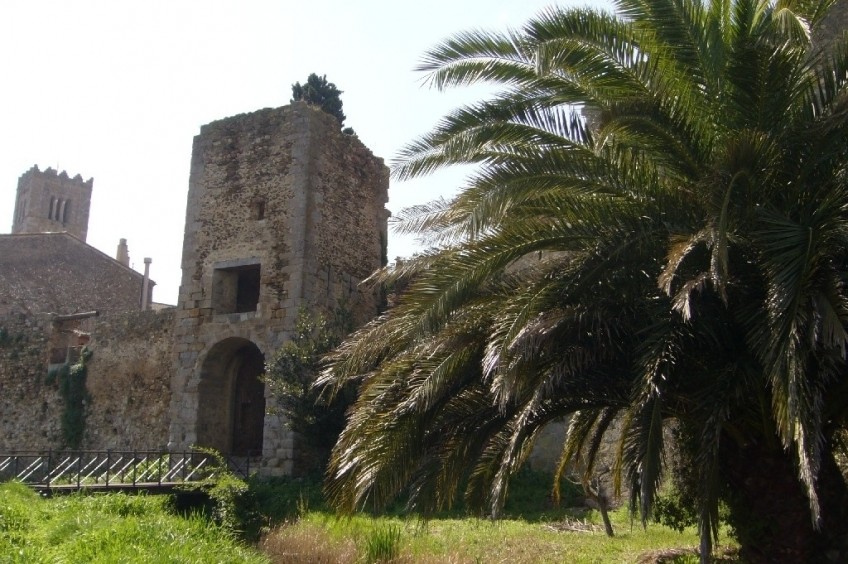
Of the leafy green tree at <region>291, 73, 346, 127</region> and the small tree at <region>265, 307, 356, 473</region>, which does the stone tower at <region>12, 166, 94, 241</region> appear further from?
the small tree at <region>265, 307, 356, 473</region>

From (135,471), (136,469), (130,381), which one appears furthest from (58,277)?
(135,471)

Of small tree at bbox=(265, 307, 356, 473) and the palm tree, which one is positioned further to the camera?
small tree at bbox=(265, 307, 356, 473)

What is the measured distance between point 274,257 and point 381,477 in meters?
10.5

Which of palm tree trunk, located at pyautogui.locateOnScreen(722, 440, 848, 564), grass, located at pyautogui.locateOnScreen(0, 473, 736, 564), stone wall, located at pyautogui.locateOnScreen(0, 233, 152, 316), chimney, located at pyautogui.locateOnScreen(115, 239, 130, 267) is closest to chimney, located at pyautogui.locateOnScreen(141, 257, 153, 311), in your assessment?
stone wall, located at pyautogui.locateOnScreen(0, 233, 152, 316)

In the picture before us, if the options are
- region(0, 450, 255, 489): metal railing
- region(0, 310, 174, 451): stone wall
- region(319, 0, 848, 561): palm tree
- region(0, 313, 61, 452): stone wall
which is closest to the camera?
region(319, 0, 848, 561): palm tree

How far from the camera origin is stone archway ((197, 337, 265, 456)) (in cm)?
1700

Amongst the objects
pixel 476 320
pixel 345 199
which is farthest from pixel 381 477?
pixel 345 199

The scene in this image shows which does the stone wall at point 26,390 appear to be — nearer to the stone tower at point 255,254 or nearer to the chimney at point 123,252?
the stone tower at point 255,254

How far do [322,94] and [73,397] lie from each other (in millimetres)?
9637

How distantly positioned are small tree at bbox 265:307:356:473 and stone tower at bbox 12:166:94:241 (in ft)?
138

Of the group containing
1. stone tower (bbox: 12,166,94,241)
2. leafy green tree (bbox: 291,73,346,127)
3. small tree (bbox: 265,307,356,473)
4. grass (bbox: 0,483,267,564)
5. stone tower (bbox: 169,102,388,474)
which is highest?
stone tower (bbox: 12,166,94,241)

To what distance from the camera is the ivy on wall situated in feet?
64.8

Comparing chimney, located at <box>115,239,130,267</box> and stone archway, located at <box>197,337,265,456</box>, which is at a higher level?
chimney, located at <box>115,239,130,267</box>

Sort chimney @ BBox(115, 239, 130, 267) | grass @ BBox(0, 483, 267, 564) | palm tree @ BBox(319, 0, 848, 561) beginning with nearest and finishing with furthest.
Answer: palm tree @ BBox(319, 0, 848, 561), grass @ BBox(0, 483, 267, 564), chimney @ BBox(115, 239, 130, 267)
